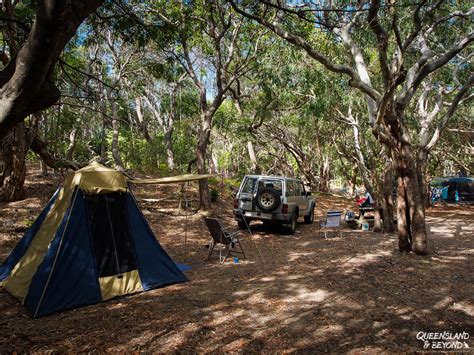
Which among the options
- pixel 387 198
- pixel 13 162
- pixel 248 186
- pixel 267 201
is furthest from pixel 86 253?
pixel 387 198

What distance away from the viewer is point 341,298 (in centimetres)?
531

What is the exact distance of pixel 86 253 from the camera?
5398 millimetres

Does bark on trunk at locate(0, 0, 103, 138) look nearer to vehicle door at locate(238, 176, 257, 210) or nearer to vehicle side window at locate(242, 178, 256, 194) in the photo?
vehicle door at locate(238, 176, 257, 210)

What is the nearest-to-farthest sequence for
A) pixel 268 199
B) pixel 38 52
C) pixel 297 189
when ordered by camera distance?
pixel 38 52, pixel 268 199, pixel 297 189

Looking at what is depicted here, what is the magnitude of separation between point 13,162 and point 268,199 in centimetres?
812

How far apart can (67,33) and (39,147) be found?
10762 mm

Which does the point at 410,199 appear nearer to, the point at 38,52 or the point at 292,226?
the point at 292,226

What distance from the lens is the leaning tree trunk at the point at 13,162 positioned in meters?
11.4

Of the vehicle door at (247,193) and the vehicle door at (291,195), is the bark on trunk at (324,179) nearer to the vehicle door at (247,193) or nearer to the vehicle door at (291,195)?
the vehicle door at (291,195)

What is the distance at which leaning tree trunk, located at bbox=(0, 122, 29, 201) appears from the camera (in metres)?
11.4

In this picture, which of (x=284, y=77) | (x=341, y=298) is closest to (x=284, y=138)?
(x=284, y=77)

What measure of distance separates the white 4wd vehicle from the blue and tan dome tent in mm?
4742

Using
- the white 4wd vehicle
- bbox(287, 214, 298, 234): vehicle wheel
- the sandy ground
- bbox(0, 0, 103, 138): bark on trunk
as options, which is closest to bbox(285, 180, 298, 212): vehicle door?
the white 4wd vehicle

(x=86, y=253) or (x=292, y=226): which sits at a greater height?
(x=86, y=253)
